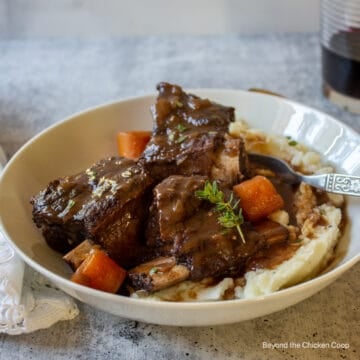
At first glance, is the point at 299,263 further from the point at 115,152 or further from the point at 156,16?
the point at 156,16

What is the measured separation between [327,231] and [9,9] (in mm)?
3789

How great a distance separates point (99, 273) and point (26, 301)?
333 mm

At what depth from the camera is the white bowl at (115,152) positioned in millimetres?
1895

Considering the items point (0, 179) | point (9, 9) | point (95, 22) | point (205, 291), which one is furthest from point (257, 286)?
point (9, 9)

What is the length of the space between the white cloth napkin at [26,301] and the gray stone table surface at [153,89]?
47mm

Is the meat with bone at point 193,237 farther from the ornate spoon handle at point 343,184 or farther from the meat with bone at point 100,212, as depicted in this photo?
the ornate spoon handle at point 343,184

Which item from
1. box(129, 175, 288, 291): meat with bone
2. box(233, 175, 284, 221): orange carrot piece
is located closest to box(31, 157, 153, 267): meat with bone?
box(129, 175, 288, 291): meat with bone

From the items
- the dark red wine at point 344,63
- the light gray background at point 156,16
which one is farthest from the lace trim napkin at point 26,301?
the light gray background at point 156,16

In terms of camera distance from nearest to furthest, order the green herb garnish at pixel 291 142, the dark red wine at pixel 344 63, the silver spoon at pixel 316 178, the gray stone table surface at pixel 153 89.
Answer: the gray stone table surface at pixel 153 89 < the silver spoon at pixel 316 178 < the green herb garnish at pixel 291 142 < the dark red wine at pixel 344 63

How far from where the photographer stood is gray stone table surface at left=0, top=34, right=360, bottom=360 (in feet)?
6.85

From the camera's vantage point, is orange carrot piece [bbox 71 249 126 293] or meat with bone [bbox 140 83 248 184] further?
meat with bone [bbox 140 83 248 184]

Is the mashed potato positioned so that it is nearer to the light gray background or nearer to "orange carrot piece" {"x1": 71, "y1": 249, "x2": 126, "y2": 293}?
"orange carrot piece" {"x1": 71, "y1": 249, "x2": 126, "y2": 293}

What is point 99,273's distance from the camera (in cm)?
214

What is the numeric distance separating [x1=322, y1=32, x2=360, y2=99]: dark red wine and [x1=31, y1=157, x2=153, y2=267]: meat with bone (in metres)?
1.79
